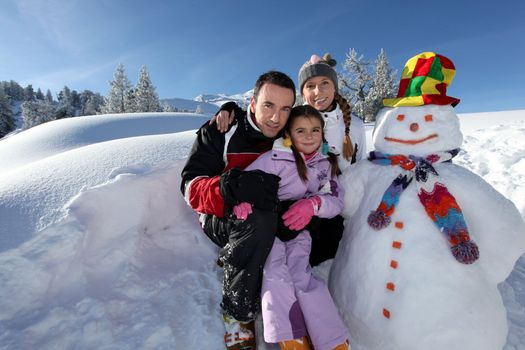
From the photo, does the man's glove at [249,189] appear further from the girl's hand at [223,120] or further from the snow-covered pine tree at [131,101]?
the snow-covered pine tree at [131,101]

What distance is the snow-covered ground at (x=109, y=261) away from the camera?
70.2 inches

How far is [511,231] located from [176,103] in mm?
179086

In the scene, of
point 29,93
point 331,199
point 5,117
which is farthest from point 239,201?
point 29,93

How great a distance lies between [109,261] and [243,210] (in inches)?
46.5

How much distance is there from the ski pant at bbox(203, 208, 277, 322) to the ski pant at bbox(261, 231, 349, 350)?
98 mm

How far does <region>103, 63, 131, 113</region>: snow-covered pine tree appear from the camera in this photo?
95.0 ft

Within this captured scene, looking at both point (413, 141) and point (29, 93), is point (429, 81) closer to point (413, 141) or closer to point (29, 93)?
point (413, 141)

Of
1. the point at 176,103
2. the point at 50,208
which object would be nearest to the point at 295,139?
the point at 50,208

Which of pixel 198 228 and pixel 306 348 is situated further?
pixel 198 228

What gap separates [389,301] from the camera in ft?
5.95

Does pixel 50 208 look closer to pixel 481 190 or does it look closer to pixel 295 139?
pixel 295 139

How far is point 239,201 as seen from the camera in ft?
6.40

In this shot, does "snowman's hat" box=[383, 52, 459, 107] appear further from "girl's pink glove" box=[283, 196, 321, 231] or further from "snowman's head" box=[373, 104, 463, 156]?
"girl's pink glove" box=[283, 196, 321, 231]

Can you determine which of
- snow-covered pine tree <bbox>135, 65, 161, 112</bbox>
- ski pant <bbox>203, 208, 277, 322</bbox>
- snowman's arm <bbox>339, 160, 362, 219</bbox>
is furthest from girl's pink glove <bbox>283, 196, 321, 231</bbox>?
snow-covered pine tree <bbox>135, 65, 161, 112</bbox>
